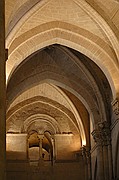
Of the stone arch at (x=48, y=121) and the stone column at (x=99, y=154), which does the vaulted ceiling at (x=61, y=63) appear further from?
the stone column at (x=99, y=154)

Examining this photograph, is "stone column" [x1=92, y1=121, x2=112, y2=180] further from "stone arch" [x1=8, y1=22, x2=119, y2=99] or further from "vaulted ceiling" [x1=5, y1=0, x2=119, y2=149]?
"stone arch" [x1=8, y1=22, x2=119, y2=99]

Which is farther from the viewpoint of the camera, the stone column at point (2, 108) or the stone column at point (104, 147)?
the stone column at point (104, 147)

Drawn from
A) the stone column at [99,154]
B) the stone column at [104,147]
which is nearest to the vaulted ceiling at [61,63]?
the stone column at [104,147]

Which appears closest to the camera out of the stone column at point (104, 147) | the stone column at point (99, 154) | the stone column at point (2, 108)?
the stone column at point (2, 108)

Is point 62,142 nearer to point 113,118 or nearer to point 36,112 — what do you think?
point 36,112

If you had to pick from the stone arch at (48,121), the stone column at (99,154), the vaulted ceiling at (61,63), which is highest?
the vaulted ceiling at (61,63)

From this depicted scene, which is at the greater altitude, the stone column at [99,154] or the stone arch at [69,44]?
the stone arch at [69,44]

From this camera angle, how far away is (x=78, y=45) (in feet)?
45.8

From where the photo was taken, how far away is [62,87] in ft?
60.8

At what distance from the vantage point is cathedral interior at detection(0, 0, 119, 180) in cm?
1280

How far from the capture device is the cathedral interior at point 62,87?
504 inches

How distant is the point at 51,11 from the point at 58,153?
9.21 m

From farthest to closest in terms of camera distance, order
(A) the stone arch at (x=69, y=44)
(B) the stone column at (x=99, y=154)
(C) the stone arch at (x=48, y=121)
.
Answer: (C) the stone arch at (x=48, y=121)
(B) the stone column at (x=99, y=154)
(A) the stone arch at (x=69, y=44)

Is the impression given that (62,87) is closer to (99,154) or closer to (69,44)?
(99,154)
